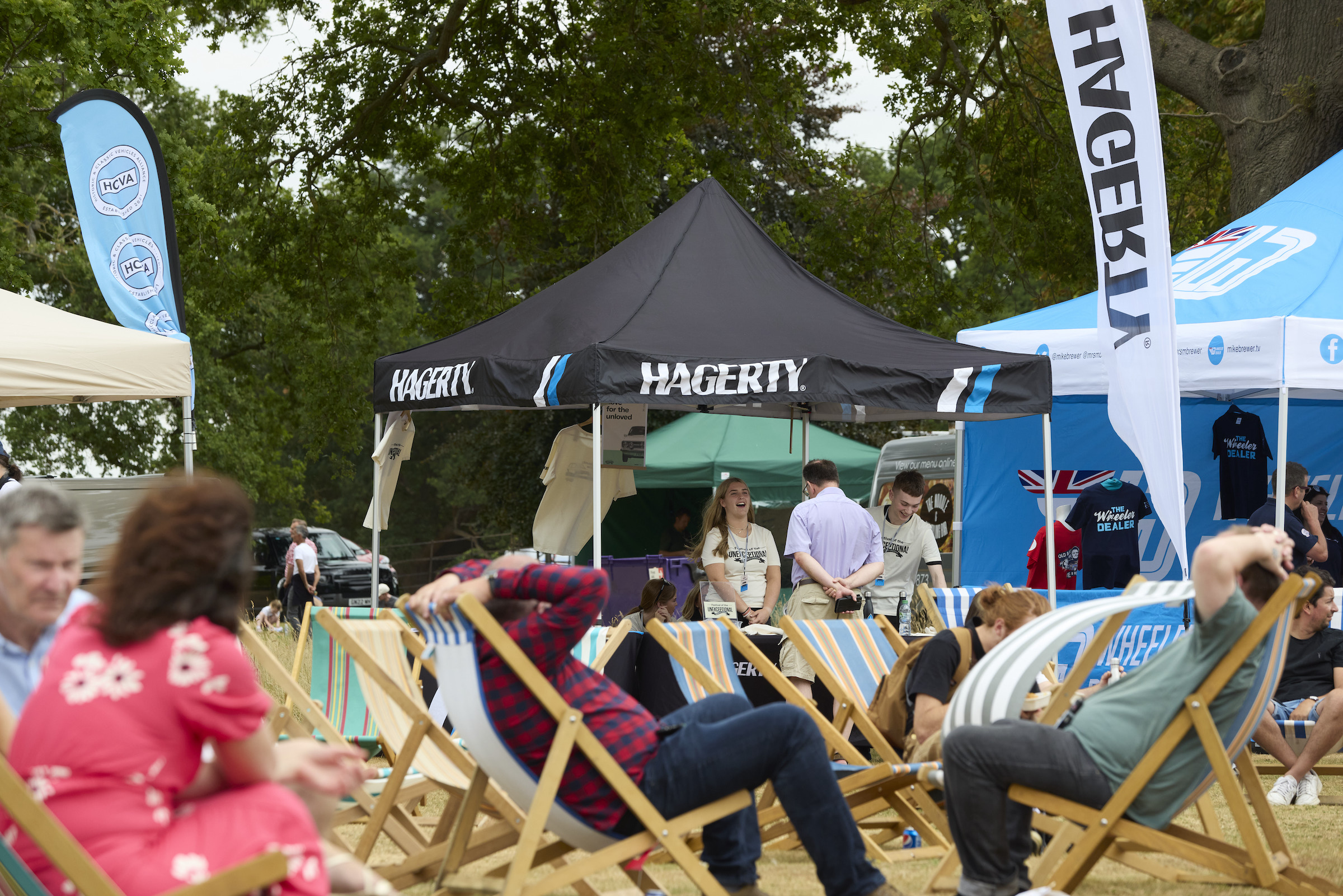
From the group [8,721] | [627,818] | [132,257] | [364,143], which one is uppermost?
[364,143]

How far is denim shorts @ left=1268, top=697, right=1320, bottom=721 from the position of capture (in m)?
5.99

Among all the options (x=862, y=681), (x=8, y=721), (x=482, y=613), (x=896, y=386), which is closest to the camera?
(x=8, y=721)

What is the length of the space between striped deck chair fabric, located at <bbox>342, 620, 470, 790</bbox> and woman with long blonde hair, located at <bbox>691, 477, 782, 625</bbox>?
257 cm

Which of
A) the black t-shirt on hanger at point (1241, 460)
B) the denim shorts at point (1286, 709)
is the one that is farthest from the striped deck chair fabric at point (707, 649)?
the black t-shirt on hanger at point (1241, 460)

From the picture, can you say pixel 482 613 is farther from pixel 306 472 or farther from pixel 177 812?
pixel 306 472

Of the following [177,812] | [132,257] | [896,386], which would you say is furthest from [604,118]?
[177,812]

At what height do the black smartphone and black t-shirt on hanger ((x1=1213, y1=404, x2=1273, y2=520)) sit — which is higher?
black t-shirt on hanger ((x1=1213, y1=404, x2=1273, y2=520))

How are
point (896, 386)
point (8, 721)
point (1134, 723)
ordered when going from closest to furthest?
point (8, 721) → point (1134, 723) → point (896, 386)

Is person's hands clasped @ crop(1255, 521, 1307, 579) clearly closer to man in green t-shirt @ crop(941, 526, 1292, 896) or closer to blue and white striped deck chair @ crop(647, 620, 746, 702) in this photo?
man in green t-shirt @ crop(941, 526, 1292, 896)

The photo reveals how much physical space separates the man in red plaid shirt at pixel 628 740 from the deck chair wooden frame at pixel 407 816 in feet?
1.32

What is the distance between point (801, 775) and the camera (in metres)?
3.27

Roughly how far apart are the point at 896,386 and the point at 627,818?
13.7ft

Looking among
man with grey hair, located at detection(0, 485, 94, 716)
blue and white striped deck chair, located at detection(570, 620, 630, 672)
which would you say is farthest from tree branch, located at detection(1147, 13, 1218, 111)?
man with grey hair, located at detection(0, 485, 94, 716)

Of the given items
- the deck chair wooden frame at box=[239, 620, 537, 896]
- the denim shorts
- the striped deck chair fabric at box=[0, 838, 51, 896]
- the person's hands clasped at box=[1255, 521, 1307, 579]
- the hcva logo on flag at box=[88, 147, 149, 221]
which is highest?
the hcva logo on flag at box=[88, 147, 149, 221]
